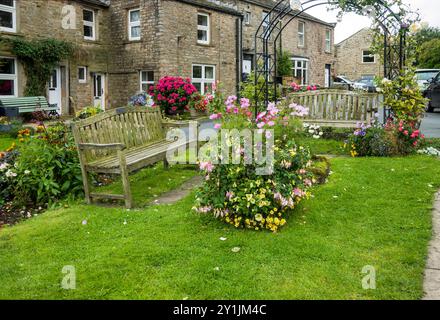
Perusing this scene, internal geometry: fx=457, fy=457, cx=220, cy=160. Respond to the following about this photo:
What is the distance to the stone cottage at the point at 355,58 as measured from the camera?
4344cm

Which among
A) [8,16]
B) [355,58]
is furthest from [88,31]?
[355,58]

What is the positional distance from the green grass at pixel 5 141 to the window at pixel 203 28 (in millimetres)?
12475

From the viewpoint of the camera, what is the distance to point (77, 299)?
131 inches

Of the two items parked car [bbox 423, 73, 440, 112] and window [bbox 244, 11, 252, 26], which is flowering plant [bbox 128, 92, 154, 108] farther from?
parked car [bbox 423, 73, 440, 112]

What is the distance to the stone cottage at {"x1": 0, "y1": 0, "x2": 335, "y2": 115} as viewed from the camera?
59.5 feet

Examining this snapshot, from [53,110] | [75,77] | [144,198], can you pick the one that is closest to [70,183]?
[144,198]

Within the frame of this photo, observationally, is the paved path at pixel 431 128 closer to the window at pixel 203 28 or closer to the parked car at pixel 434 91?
the parked car at pixel 434 91

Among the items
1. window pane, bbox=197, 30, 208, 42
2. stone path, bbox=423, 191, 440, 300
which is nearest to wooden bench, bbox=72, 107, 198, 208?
stone path, bbox=423, 191, 440, 300

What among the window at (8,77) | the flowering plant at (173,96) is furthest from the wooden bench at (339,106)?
the window at (8,77)

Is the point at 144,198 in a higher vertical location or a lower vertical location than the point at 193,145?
lower

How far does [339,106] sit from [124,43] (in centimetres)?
1346

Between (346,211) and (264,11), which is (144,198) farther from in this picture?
(264,11)

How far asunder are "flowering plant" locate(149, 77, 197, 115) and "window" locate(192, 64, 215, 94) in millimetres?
4411

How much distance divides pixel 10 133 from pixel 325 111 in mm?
8377
